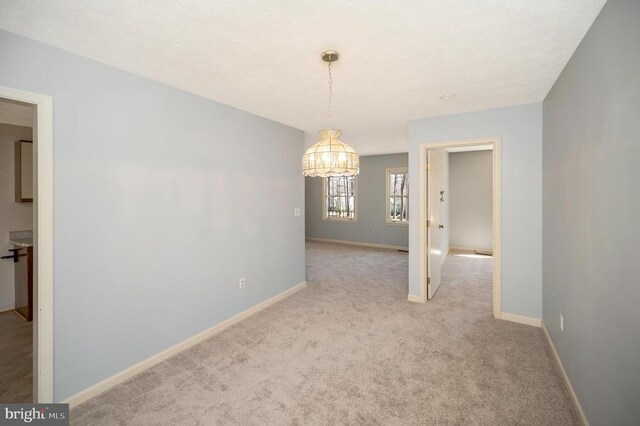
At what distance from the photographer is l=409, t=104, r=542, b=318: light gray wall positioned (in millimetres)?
3238

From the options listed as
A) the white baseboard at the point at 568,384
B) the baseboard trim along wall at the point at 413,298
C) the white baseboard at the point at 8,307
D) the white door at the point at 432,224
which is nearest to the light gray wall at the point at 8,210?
the white baseboard at the point at 8,307

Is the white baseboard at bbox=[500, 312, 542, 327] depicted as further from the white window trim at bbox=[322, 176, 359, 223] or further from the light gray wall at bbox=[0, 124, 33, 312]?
the light gray wall at bbox=[0, 124, 33, 312]

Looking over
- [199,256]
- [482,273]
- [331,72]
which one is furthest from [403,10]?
[482,273]

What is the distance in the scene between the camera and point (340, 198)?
29.2 feet

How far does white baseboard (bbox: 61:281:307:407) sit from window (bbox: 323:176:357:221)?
518 cm

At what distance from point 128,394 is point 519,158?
14.3 feet

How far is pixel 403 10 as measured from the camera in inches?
62.9

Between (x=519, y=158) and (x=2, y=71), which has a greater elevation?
(x=2, y=71)

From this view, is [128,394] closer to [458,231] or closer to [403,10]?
[403,10]

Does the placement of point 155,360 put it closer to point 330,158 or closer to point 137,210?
point 137,210

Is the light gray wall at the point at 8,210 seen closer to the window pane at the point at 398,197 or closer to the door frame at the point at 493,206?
the door frame at the point at 493,206

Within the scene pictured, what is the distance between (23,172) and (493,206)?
5980 millimetres

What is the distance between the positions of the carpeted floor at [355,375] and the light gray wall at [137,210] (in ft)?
1.32

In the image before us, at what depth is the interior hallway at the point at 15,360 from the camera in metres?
2.16
